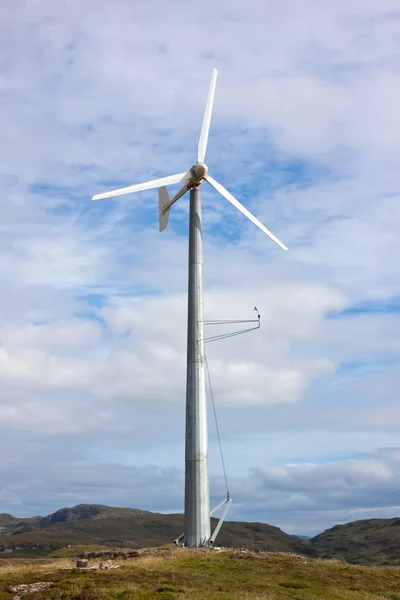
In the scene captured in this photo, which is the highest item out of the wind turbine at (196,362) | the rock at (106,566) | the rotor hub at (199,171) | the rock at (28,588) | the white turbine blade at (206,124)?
the white turbine blade at (206,124)

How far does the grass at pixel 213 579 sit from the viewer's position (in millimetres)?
31141

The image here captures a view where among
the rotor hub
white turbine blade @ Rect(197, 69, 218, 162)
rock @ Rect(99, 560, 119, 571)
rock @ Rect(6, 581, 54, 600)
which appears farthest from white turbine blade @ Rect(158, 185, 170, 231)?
rock @ Rect(6, 581, 54, 600)

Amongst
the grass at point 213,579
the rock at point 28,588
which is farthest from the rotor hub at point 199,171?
the rock at point 28,588

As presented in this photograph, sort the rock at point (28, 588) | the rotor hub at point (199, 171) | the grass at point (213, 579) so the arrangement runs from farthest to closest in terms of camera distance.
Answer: the rotor hub at point (199, 171) → the rock at point (28, 588) → the grass at point (213, 579)

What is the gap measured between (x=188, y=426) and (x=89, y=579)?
636 inches

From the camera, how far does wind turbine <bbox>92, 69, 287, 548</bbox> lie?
47812 mm

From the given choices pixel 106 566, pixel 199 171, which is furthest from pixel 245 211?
pixel 106 566

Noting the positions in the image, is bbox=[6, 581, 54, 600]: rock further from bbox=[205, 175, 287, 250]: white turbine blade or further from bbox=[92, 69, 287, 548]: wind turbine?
bbox=[205, 175, 287, 250]: white turbine blade

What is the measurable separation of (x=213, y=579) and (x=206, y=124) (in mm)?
37225

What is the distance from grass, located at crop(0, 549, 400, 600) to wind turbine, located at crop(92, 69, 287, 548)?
3601 mm

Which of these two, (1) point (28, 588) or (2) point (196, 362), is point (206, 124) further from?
(1) point (28, 588)

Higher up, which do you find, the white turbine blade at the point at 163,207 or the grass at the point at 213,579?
the white turbine blade at the point at 163,207

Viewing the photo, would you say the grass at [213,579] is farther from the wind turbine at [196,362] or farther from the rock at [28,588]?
the wind turbine at [196,362]

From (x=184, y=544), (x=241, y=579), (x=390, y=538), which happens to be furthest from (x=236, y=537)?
(x=241, y=579)
